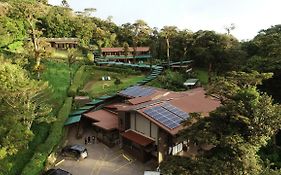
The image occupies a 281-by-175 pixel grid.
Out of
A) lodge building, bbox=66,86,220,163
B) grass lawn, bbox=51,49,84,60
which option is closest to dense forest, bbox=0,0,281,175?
grass lawn, bbox=51,49,84,60

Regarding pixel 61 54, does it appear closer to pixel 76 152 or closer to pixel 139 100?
pixel 139 100

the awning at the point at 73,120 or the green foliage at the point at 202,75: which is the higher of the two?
the green foliage at the point at 202,75

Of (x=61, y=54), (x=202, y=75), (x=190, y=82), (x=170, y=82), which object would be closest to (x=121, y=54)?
(x=61, y=54)

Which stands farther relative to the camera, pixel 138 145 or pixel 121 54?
pixel 121 54

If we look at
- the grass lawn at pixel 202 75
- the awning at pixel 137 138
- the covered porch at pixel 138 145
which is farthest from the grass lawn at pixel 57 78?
the grass lawn at pixel 202 75

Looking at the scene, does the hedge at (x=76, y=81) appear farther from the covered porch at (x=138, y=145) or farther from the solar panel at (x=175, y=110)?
the solar panel at (x=175, y=110)

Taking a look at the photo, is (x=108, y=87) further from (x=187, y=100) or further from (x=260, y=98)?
(x=260, y=98)

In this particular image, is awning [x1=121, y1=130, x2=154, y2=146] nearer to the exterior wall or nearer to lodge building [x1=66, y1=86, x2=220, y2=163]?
lodge building [x1=66, y1=86, x2=220, y2=163]
